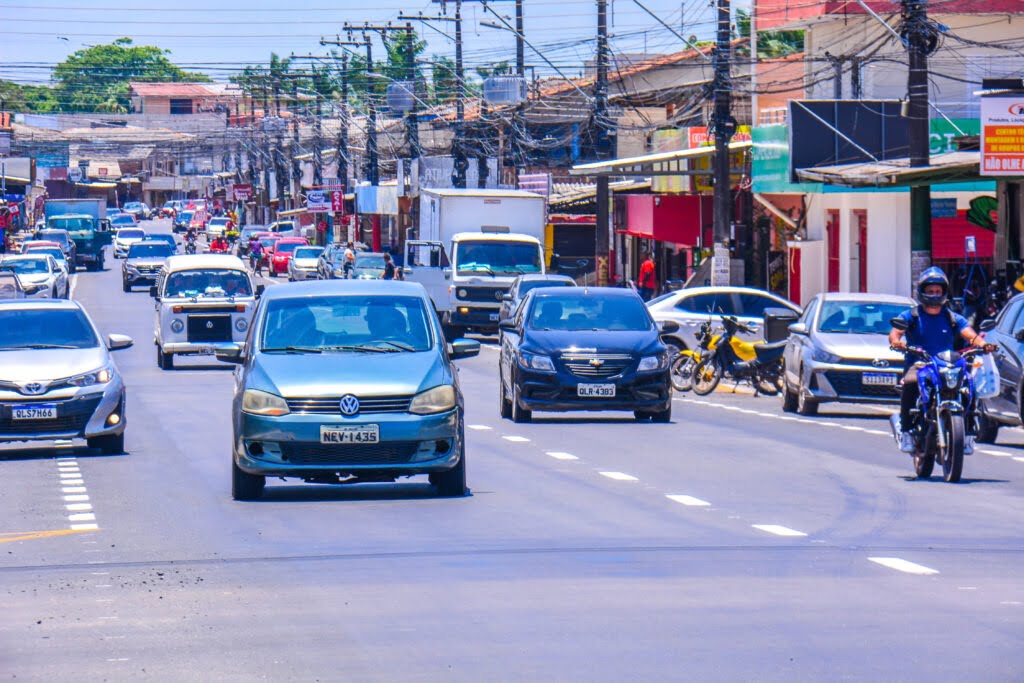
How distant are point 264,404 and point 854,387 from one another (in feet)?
39.4

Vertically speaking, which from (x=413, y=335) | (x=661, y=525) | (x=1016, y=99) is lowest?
(x=661, y=525)

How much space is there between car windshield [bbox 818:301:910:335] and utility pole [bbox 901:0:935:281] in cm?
367

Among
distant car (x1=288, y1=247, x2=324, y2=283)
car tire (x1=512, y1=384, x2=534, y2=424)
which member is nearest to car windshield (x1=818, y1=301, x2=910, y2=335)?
car tire (x1=512, y1=384, x2=534, y2=424)

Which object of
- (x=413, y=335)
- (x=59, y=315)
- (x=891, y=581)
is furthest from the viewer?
(x=59, y=315)

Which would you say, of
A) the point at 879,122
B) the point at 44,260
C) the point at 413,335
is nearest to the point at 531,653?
the point at 413,335

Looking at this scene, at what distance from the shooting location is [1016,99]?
28484 mm

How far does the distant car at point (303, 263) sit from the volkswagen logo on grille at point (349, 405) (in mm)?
57440

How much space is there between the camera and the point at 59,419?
19.0m

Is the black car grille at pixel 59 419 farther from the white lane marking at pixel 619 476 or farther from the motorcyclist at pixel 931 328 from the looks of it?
the motorcyclist at pixel 931 328

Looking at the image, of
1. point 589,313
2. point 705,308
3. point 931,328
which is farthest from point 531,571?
point 705,308

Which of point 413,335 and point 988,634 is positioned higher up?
point 413,335

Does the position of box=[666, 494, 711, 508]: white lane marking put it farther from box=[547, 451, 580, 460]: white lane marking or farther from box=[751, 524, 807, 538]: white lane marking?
box=[547, 451, 580, 460]: white lane marking

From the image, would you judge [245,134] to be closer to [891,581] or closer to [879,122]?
[879,122]

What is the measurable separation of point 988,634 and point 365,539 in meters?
4.64
